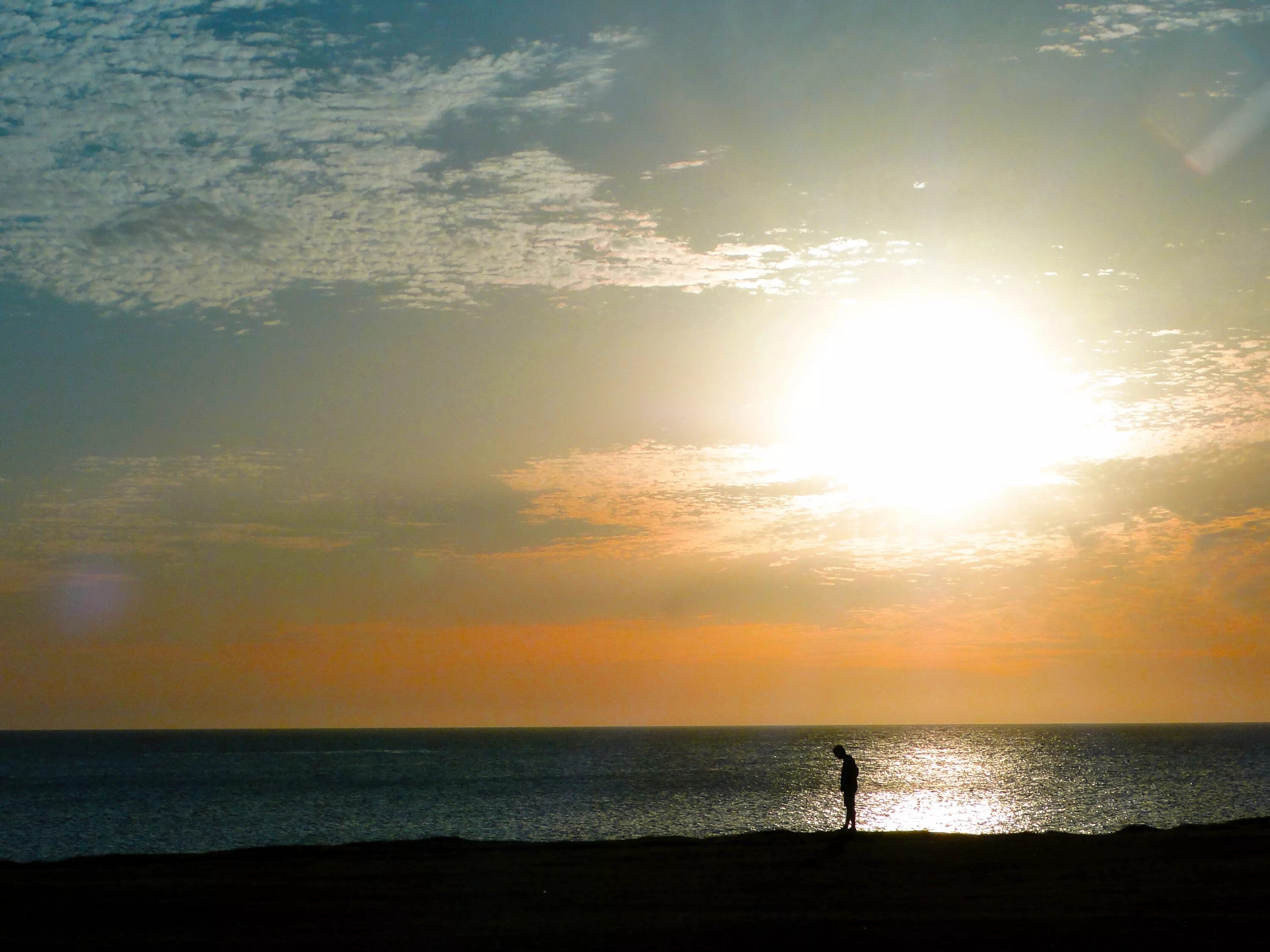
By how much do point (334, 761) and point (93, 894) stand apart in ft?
482

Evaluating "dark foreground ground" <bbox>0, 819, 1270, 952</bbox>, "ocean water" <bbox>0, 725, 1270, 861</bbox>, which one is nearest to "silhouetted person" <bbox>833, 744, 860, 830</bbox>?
"dark foreground ground" <bbox>0, 819, 1270, 952</bbox>

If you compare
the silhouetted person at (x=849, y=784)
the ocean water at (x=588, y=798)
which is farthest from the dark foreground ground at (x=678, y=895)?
the ocean water at (x=588, y=798)

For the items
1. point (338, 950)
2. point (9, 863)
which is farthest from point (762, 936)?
point (9, 863)

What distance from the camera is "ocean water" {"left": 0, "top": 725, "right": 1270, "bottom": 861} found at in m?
51.8

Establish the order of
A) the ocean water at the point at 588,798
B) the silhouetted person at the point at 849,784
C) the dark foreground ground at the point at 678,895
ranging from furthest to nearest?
the ocean water at the point at 588,798 → the silhouetted person at the point at 849,784 → the dark foreground ground at the point at 678,895

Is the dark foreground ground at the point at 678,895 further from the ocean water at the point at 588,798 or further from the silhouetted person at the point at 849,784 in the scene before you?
the ocean water at the point at 588,798

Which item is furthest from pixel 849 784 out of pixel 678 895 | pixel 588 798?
pixel 588 798

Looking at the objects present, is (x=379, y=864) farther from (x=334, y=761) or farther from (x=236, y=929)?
(x=334, y=761)

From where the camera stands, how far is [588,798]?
7425 centimetres

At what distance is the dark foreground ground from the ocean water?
66.8 ft

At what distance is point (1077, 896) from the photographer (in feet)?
50.7

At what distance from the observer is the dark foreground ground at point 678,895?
527 inches

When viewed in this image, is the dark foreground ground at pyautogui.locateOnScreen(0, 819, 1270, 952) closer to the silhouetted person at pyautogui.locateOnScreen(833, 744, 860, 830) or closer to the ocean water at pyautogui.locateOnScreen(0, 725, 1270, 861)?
the silhouetted person at pyautogui.locateOnScreen(833, 744, 860, 830)

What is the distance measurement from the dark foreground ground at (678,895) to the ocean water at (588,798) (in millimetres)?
20374
